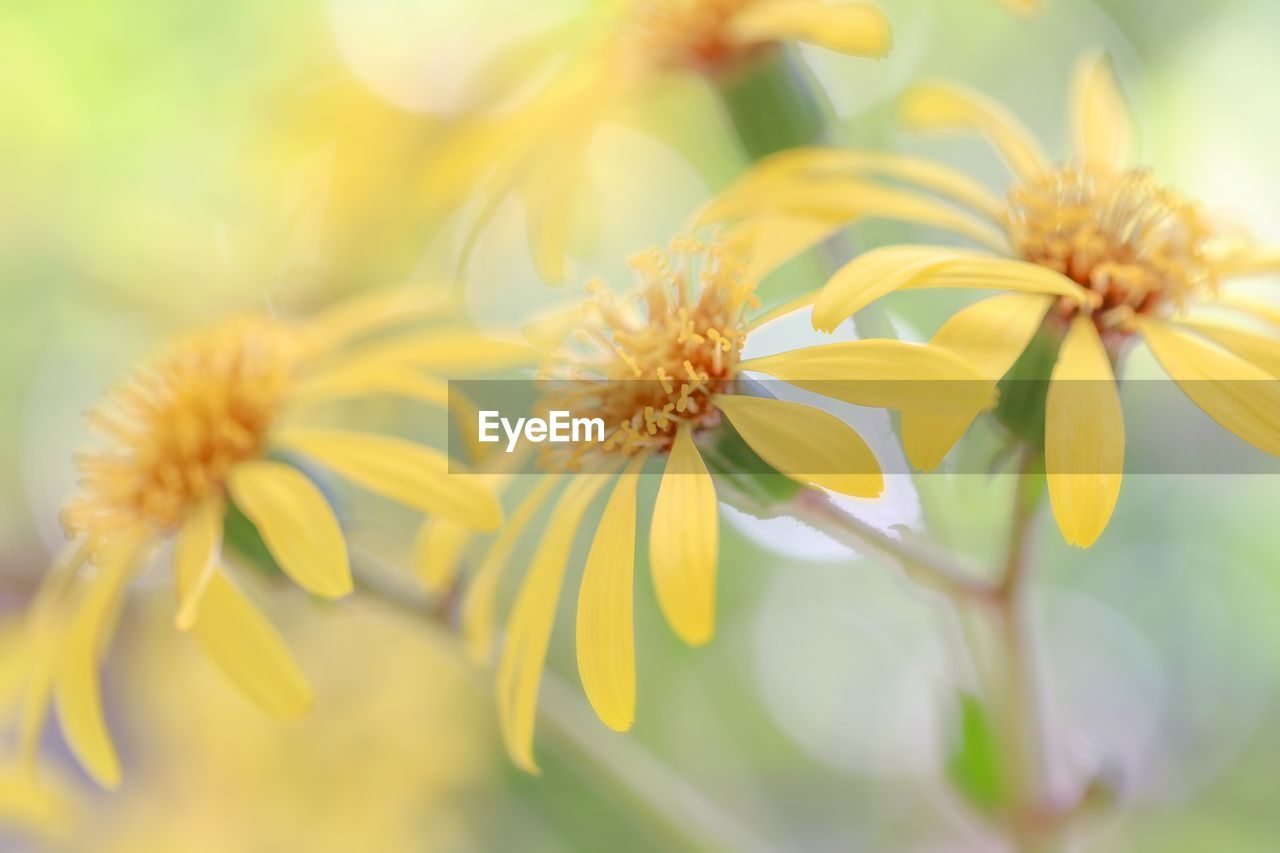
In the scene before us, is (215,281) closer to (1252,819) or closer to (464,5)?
(464,5)

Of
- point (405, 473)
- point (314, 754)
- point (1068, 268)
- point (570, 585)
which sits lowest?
point (314, 754)

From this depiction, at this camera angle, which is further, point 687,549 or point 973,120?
point 973,120

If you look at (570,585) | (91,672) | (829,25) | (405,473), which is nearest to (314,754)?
(570,585)

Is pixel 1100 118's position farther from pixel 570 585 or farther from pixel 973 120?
pixel 570 585

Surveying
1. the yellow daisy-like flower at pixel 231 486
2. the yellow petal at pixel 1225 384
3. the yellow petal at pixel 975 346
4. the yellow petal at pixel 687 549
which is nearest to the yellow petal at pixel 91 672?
the yellow daisy-like flower at pixel 231 486

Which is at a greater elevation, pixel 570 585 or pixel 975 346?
pixel 975 346

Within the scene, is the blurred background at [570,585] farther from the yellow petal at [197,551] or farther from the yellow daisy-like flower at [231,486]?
the yellow petal at [197,551]

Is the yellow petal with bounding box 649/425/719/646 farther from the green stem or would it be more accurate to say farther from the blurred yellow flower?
the blurred yellow flower
